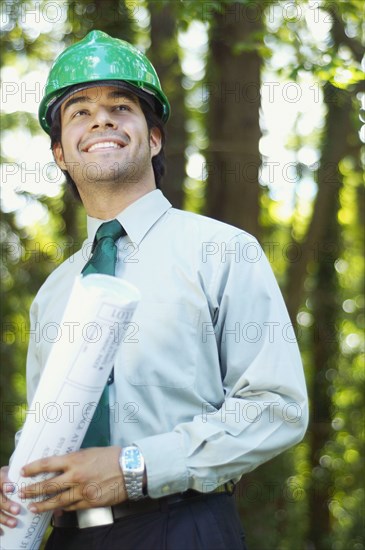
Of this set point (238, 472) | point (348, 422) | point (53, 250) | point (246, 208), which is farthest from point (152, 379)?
point (348, 422)

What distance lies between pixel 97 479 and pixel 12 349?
220 inches

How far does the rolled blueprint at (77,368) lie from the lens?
7.50 ft

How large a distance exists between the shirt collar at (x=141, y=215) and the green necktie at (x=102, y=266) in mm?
33

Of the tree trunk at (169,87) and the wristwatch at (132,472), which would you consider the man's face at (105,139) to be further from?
the tree trunk at (169,87)

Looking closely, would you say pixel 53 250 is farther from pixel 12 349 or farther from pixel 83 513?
pixel 83 513

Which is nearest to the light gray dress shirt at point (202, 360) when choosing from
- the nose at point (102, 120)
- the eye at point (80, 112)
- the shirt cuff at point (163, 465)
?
the shirt cuff at point (163, 465)

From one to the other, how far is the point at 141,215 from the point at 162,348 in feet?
1.81

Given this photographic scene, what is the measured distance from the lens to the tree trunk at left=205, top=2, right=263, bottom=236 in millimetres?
6285

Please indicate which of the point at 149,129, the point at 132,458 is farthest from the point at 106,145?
the point at 132,458

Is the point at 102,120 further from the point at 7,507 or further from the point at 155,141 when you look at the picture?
the point at 7,507

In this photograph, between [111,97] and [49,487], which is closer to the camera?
[49,487]

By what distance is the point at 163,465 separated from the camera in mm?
2406

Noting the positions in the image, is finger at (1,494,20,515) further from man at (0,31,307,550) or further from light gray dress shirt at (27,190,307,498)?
light gray dress shirt at (27,190,307,498)

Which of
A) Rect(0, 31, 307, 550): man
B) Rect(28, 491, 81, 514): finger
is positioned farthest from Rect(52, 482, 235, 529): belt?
Rect(28, 491, 81, 514): finger
